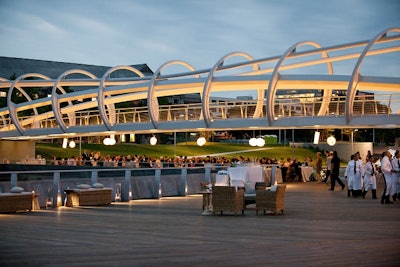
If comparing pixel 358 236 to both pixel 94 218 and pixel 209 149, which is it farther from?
pixel 209 149

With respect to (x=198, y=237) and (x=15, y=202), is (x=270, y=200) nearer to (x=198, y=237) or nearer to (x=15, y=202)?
(x=198, y=237)

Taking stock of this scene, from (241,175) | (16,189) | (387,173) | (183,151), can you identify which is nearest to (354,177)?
(387,173)

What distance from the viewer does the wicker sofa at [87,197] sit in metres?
21.4

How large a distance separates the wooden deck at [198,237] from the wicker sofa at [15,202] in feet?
1.62

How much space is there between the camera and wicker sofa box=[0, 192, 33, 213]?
18609 millimetres

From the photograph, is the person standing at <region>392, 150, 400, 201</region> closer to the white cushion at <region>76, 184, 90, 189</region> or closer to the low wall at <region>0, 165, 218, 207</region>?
the low wall at <region>0, 165, 218, 207</region>

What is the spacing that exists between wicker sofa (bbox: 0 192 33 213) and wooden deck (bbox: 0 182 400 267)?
0.49 metres

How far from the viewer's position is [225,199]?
59.1 feet

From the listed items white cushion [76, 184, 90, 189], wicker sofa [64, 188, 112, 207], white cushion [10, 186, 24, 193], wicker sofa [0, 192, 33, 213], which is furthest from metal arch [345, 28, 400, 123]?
white cushion [10, 186, 24, 193]

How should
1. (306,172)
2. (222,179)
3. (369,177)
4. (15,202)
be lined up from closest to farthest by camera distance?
(15,202) → (222,179) → (369,177) → (306,172)

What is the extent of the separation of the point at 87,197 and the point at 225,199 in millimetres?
5652

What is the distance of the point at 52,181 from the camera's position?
20.9 m

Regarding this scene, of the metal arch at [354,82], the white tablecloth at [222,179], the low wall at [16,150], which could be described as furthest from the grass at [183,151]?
the white tablecloth at [222,179]

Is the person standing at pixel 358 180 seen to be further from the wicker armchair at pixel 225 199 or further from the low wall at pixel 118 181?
the wicker armchair at pixel 225 199
